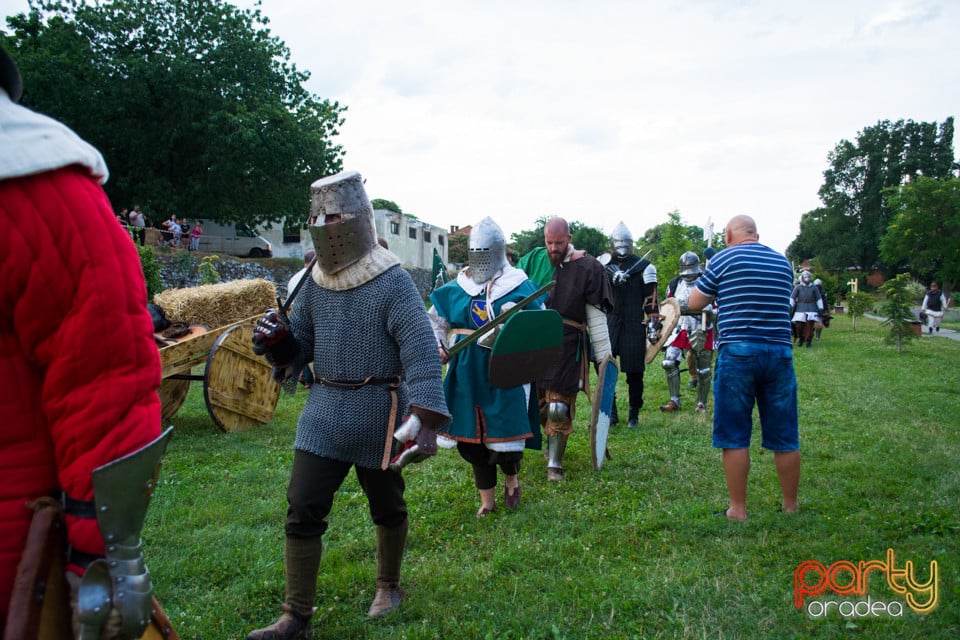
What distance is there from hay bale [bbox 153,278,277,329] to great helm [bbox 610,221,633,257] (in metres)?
3.74

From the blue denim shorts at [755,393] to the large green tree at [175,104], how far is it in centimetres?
1980

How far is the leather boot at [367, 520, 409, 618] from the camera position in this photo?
3.27 m

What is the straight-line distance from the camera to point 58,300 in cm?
133

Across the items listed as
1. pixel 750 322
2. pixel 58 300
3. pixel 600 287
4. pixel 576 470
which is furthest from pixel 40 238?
pixel 576 470

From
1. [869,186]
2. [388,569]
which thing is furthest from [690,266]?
[869,186]

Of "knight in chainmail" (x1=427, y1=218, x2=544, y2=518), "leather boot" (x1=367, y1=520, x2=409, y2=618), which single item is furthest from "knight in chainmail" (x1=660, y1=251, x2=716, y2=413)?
"leather boot" (x1=367, y1=520, x2=409, y2=618)

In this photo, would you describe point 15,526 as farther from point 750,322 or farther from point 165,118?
point 165,118

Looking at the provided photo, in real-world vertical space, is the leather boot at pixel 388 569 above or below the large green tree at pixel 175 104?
below

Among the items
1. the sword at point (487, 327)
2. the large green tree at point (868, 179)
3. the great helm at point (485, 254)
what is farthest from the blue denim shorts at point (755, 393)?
the large green tree at point (868, 179)

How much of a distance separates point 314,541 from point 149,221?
23106mm

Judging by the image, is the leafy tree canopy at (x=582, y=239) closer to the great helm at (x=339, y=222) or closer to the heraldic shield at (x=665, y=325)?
the heraldic shield at (x=665, y=325)

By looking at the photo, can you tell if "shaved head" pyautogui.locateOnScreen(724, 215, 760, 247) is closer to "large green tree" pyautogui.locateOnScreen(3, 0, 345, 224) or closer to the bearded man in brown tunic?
the bearded man in brown tunic

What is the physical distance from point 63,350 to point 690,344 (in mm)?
8042

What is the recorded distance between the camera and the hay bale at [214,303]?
7102mm
